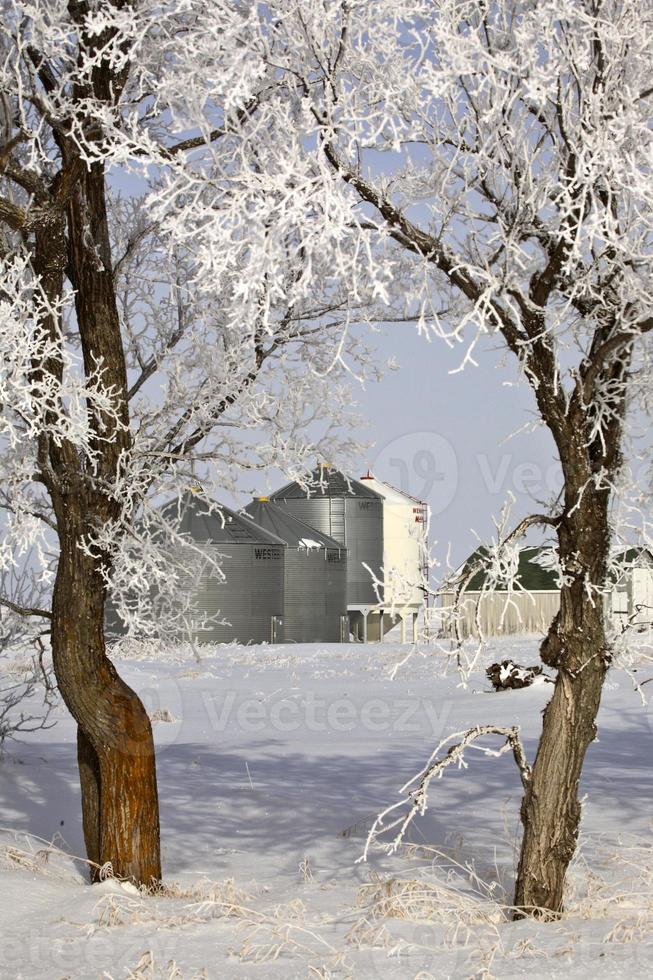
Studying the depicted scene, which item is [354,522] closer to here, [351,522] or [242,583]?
[351,522]

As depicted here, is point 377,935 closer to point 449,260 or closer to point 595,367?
point 595,367

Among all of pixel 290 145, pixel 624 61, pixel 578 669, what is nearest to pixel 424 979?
pixel 578 669

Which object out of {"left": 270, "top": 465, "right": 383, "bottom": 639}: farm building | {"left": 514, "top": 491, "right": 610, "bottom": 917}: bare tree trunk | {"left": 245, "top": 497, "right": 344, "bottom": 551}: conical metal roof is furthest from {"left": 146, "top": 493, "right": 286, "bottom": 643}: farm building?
{"left": 514, "top": 491, "right": 610, "bottom": 917}: bare tree trunk

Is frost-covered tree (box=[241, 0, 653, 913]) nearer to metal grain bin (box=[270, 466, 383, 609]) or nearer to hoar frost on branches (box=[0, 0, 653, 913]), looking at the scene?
hoar frost on branches (box=[0, 0, 653, 913])

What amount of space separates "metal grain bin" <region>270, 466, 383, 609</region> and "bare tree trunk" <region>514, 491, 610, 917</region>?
27.1 m

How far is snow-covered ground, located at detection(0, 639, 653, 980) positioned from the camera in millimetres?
5027

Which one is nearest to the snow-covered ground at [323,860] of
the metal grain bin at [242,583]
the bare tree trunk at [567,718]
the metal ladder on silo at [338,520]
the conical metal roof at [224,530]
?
the bare tree trunk at [567,718]

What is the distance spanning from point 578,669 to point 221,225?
2713mm

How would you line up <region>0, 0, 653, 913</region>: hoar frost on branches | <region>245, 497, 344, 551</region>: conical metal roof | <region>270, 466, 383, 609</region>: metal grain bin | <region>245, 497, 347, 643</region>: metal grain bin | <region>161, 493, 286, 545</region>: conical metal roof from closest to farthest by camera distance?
<region>0, 0, 653, 913</region>: hoar frost on branches
<region>161, 493, 286, 545</region>: conical metal roof
<region>245, 497, 347, 643</region>: metal grain bin
<region>245, 497, 344, 551</region>: conical metal roof
<region>270, 466, 383, 609</region>: metal grain bin

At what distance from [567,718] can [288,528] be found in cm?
2489

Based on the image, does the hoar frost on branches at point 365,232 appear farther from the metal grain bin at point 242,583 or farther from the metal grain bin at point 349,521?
the metal grain bin at point 349,521

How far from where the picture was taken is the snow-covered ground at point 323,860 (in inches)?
198

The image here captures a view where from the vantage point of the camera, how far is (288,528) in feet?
99.2

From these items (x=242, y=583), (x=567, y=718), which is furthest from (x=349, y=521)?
(x=567, y=718)
